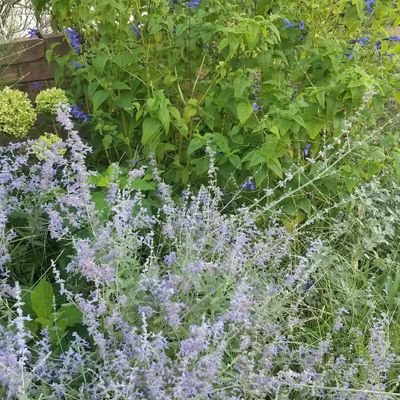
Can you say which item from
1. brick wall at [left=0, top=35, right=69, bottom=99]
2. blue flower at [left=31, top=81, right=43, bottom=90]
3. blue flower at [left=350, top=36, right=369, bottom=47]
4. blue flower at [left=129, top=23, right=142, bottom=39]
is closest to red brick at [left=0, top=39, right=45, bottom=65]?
brick wall at [left=0, top=35, right=69, bottom=99]

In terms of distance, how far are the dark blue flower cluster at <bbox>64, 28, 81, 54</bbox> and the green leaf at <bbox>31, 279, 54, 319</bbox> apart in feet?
4.63

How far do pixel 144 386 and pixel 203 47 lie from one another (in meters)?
1.74

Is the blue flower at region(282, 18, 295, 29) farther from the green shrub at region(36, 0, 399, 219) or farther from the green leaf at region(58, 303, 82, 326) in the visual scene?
the green leaf at region(58, 303, 82, 326)

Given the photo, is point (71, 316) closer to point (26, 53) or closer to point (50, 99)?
point (50, 99)

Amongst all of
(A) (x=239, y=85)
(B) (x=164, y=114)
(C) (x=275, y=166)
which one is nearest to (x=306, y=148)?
(C) (x=275, y=166)

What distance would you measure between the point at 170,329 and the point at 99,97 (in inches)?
53.2

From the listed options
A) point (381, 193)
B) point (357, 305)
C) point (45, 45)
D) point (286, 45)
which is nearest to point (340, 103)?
point (286, 45)

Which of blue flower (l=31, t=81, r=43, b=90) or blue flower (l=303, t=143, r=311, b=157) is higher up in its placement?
blue flower (l=31, t=81, r=43, b=90)

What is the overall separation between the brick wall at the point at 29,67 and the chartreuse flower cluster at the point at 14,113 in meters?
0.72

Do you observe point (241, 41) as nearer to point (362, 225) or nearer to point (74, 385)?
point (362, 225)

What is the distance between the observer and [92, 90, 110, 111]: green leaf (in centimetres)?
279

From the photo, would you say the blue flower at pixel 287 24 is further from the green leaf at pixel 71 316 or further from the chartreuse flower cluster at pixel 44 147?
the green leaf at pixel 71 316

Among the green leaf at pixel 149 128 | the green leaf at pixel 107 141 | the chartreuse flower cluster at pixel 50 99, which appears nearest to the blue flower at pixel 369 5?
the green leaf at pixel 149 128

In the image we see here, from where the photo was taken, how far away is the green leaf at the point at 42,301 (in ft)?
6.65
